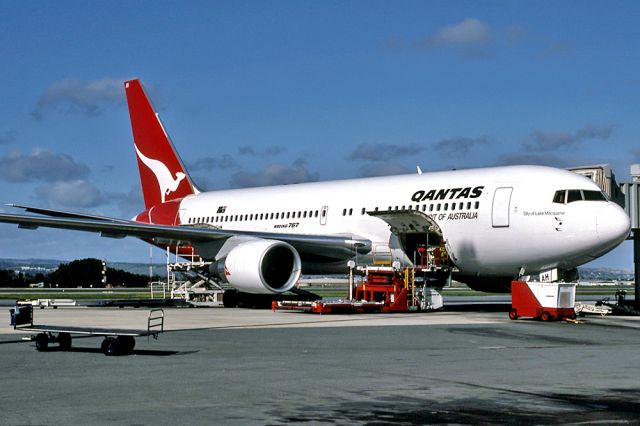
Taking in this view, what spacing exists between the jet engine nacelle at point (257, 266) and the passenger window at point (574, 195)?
25.3ft

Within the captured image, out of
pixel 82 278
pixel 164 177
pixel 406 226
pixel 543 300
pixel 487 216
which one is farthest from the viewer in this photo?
pixel 82 278

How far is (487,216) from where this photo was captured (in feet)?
84.0

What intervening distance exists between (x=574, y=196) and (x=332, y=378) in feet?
49.6

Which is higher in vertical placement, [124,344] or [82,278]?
[82,278]

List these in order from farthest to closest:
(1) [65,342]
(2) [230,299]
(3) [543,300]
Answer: (2) [230,299] < (3) [543,300] < (1) [65,342]

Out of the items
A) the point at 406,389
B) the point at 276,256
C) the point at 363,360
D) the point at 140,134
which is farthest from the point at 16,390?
the point at 140,134

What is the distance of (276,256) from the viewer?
29281mm

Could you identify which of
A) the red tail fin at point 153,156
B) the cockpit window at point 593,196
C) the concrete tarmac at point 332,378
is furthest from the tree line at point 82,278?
the concrete tarmac at point 332,378

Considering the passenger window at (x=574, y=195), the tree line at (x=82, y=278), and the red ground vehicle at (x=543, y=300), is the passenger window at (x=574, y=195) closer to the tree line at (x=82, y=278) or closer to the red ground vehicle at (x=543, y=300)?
the red ground vehicle at (x=543, y=300)

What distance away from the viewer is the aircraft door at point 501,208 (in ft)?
82.8

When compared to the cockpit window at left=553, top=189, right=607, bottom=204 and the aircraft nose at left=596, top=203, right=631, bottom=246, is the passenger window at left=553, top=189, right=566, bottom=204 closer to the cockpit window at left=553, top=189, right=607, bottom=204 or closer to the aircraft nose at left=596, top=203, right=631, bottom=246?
the cockpit window at left=553, top=189, right=607, bottom=204

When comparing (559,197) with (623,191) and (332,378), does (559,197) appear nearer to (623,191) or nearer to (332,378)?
(623,191)

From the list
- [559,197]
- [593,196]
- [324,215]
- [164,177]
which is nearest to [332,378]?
[559,197]

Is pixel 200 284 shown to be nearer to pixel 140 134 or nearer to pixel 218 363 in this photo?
pixel 140 134
